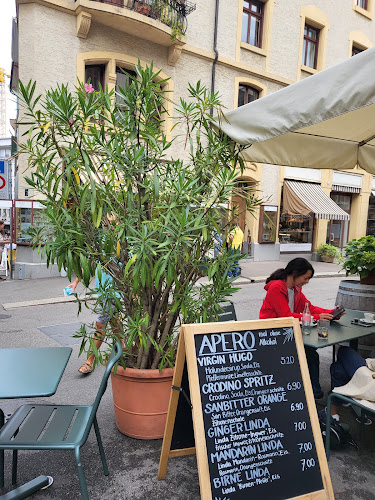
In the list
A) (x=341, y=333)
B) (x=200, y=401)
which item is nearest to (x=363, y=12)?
(x=341, y=333)

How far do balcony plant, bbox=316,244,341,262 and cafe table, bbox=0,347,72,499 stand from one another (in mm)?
16190

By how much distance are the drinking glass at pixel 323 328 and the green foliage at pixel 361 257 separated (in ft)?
4.36

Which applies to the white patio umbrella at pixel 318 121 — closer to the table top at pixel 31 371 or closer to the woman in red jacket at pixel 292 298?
the woman in red jacket at pixel 292 298

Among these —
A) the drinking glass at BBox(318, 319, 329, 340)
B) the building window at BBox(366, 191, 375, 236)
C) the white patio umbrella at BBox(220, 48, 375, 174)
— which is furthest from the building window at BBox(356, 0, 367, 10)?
the drinking glass at BBox(318, 319, 329, 340)

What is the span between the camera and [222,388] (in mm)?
2334

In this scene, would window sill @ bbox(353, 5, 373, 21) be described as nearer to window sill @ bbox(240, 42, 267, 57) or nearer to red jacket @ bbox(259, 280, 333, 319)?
window sill @ bbox(240, 42, 267, 57)

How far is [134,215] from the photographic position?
2967 mm

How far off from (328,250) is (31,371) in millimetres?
16646

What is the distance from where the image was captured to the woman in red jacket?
3677 mm

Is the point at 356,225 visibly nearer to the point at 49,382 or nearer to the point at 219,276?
the point at 219,276

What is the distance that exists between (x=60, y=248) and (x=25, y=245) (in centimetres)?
898

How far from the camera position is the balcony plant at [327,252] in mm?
17266

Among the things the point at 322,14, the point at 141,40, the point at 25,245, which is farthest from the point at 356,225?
the point at 25,245

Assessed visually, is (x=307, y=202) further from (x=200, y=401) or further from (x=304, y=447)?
(x=200, y=401)
